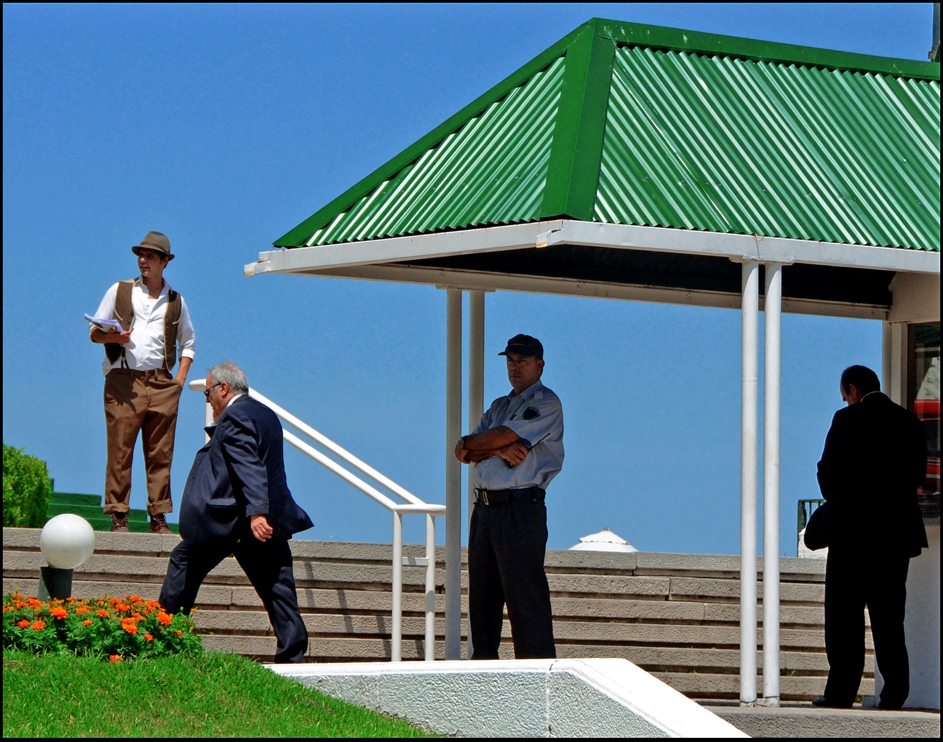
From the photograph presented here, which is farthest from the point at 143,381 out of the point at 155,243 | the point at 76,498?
the point at 76,498

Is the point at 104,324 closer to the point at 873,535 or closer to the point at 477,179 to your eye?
the point at 477,179

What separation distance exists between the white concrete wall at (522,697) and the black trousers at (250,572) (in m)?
0.88

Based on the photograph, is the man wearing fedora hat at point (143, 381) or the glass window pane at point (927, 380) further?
the man wearing fedora hat at point (143, 381)

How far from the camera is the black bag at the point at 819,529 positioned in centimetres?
918

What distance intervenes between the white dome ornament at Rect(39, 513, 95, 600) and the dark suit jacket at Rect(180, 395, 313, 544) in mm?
717

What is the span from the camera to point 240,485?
8.62 metres

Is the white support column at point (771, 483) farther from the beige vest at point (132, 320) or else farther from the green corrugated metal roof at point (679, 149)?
the beige vest at point (132, 320)

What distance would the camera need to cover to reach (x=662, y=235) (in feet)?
26.3

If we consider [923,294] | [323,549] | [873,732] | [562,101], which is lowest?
[873,732]

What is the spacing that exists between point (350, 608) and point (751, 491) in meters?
3.18

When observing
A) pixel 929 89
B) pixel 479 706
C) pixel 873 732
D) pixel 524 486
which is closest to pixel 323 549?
pixel 524 486

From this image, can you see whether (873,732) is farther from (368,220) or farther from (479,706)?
(368,220)

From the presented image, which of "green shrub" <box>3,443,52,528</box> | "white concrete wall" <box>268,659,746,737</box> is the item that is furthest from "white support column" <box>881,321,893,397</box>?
"green shrub" <box>3,443,52,528</box>

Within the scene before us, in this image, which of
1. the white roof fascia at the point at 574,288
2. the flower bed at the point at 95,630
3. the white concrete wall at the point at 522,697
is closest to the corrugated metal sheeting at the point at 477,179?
the white roof fascia at the point at 574,288
